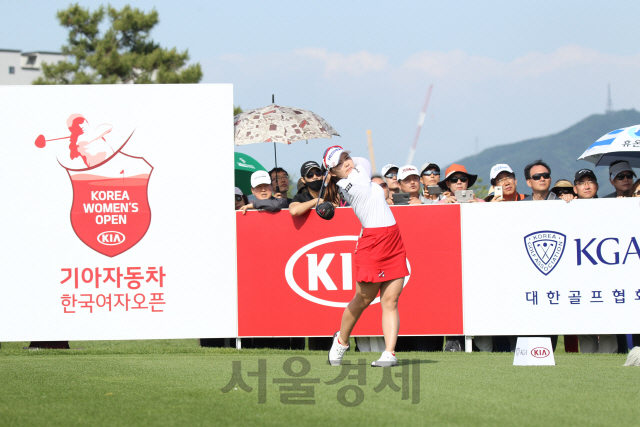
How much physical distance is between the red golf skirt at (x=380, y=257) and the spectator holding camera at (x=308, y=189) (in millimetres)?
1909

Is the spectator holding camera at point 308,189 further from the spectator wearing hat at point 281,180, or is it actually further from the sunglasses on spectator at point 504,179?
the sunglasses on spectator at point 504,179

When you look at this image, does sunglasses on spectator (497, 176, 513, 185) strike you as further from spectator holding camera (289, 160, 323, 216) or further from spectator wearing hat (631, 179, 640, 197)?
spectator holding camera (289, 160, 323, 216)

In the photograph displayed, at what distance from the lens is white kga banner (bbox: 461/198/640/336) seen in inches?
346

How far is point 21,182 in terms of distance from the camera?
9.05 meters

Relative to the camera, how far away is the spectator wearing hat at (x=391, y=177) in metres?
11.0

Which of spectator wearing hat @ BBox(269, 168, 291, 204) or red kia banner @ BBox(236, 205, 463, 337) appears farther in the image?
spectator wearing hat @ BBox(269, 168, 291, 204)

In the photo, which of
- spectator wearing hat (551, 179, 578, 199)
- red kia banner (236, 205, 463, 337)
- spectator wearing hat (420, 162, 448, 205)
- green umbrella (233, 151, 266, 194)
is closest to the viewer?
red kia banner (236, 205, 463, 337)

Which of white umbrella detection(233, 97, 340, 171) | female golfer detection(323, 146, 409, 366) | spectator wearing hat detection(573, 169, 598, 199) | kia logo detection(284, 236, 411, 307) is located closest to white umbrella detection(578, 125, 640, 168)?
spectator wearing hat detection(573, 169, 598, 199)

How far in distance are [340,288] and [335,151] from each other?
2.53 m

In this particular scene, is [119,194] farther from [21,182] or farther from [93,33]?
[93,33]

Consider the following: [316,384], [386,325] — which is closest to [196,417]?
[316,384]

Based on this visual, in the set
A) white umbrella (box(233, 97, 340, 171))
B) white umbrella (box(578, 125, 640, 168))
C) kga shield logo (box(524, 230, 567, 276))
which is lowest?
kga shield logo (box(524, 230, 567, 276))

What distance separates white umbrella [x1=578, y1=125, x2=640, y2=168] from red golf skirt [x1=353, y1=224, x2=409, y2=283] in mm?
4675

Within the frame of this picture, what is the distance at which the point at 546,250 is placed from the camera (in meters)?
8.83
